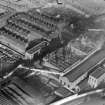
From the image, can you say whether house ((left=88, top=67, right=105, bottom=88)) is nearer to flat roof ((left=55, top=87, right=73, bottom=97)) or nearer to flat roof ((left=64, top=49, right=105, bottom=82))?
flat roof ((left=64, top=49, right=105, bottom=82))

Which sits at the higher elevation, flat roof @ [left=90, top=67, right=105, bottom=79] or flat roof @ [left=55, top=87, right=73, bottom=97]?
flat roof @ [left=90, top=67, right=105, bottom=79]

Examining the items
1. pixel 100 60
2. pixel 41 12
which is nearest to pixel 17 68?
pixel 100 60

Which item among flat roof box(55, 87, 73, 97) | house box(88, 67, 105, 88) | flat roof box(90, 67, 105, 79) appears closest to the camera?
flat roof box(55, 87, 73, 97)

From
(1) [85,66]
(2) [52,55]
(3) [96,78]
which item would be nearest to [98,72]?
(3) [96,78]

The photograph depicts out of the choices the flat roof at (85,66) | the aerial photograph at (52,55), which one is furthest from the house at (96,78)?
the flat roof at (85,66)

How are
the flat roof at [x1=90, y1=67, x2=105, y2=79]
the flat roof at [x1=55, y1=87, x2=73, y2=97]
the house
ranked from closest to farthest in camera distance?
the flat roof at [x1=55, y1=87, x2=73, y2=97] < the house < the flat roof at [x1=90, y1=67, x2=105, y2=79]

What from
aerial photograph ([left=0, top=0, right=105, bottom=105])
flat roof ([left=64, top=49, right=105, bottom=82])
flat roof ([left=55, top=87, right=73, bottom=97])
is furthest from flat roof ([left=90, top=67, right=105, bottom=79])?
flat roof ([left=55, top=87, right=73, bottom=97])

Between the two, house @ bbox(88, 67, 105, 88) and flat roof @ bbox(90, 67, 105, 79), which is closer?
house @ bbox(88, 67, 105, 88)

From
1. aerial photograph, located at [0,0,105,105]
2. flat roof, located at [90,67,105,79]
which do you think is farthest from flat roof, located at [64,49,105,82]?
flat roof, located at [90,67,105,79]
